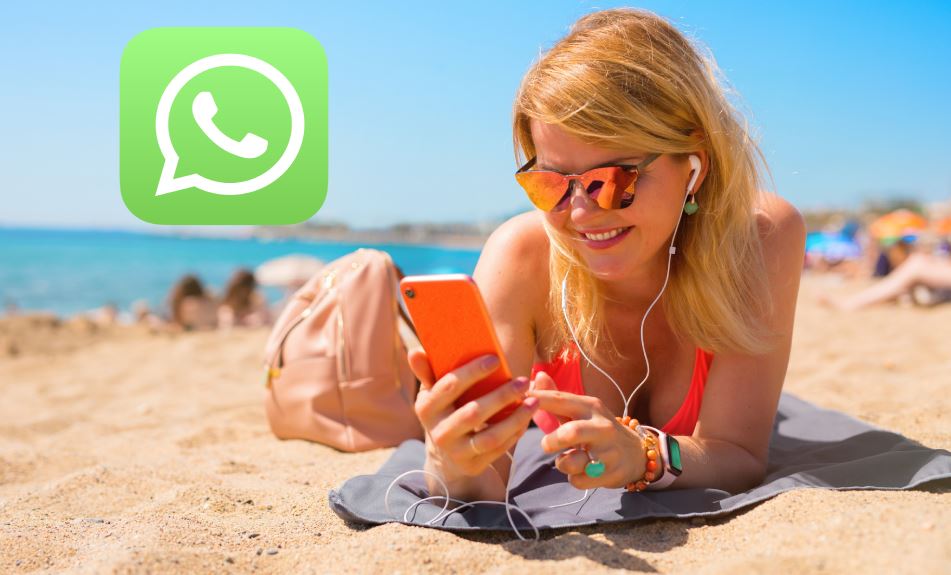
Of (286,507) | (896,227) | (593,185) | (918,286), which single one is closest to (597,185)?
(593,185)

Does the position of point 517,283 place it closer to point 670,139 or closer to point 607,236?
point 607,236

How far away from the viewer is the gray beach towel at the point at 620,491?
2.00 m

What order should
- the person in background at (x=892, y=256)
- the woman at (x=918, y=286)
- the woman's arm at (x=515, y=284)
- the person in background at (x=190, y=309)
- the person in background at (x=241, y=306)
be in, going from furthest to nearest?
the person in background at (x=892, y=256)
the person in background at (x=241, y=306)
the person in background at (x=190, y=309)
the woman at (x=918, y=286)
the woman's arm at (x=515, y=284)

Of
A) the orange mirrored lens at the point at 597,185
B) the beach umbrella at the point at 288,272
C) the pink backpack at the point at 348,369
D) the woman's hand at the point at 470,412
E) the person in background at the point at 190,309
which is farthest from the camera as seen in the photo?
the beach umbrella at the point at 288,272

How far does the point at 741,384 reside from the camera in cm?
228

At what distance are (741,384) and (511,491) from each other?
0.81 m

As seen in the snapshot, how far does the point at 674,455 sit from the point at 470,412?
0.76 meters

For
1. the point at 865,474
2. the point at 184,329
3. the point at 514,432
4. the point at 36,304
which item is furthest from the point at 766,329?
the point at 36,304

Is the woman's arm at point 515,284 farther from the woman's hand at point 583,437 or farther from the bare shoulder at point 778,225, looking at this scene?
the bare shoulder at point 778,225

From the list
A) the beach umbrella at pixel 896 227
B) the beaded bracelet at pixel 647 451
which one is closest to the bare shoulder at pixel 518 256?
the beaded bracelet at pixel 647 451

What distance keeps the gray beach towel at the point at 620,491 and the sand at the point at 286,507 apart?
5 cm

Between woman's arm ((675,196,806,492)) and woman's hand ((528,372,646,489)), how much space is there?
410 millimetres

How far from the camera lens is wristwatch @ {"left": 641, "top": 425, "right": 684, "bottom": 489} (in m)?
2.04

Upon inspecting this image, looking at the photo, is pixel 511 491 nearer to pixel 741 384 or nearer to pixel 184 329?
pixel 741 384
